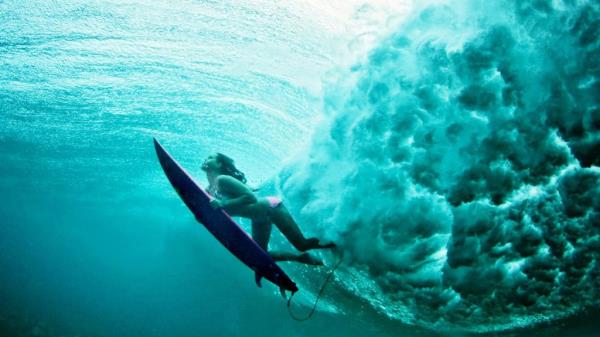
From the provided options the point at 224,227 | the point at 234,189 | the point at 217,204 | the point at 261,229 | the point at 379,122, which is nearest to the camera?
the point at 217,204

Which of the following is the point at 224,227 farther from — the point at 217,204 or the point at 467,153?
the point at 467,153

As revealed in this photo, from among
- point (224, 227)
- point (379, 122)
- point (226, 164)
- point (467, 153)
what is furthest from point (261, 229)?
point (467, 153)

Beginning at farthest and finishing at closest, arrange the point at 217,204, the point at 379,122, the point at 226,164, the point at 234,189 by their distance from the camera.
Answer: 1. the point at 226,164
2. the point at 379,122
3. the point at 234,189
4. the point at 217,204

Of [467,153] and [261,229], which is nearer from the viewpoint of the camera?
[467,153]

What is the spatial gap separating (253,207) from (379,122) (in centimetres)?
207

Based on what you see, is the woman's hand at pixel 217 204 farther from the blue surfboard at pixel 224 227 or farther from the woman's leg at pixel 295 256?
the woman's leg at pixel 295 256

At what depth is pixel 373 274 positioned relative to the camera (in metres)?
6.98

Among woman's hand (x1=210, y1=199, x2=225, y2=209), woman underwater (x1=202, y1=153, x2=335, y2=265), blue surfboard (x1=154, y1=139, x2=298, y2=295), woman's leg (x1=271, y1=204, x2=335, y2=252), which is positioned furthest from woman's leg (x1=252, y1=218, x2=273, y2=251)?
A: woman's hand (x1=210, y1=199, x2=225, y2=209)

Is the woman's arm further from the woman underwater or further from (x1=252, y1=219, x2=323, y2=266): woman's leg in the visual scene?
(x1=252, y1=219, x2=323, y2=266): woman's leg

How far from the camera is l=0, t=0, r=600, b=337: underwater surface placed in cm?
391

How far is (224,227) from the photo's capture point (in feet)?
14.7

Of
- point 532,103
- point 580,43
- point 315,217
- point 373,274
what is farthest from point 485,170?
point 373,274

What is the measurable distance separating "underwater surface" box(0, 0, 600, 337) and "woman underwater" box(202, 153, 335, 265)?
1024 millimetres

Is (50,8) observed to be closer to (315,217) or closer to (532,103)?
(315,217)
